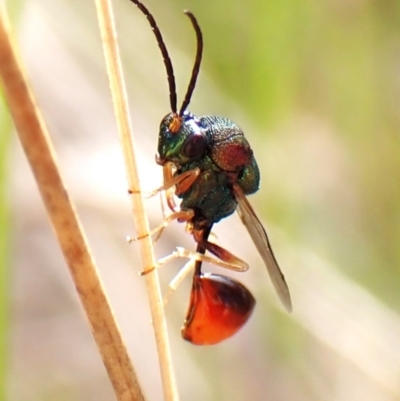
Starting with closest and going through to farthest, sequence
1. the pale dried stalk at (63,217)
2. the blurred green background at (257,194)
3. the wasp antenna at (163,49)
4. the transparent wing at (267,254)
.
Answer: the pale dried stalk at (63,217) < the wasp antenna at (163,49) < the transparent wing at (267,254) < the blurred green background at (257,194)

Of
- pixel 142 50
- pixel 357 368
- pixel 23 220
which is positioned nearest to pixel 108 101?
pixel 142 50

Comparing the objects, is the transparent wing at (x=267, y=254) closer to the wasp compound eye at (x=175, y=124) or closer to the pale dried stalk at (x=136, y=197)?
the wasp compound eye at (x=175, y=124)

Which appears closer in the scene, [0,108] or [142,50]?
[0,108]

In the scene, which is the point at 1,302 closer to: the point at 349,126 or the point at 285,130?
the point at 285,130

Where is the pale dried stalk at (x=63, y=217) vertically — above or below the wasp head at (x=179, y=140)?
above

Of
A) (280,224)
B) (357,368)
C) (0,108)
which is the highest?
(0,108)

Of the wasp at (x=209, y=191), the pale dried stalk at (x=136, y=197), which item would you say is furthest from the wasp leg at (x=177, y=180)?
the pale dried stalk at (x=136, y=197)

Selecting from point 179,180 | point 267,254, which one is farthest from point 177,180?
point 267,254

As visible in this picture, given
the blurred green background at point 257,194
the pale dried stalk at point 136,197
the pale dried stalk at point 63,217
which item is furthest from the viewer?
the blurred green background at point 257,194
